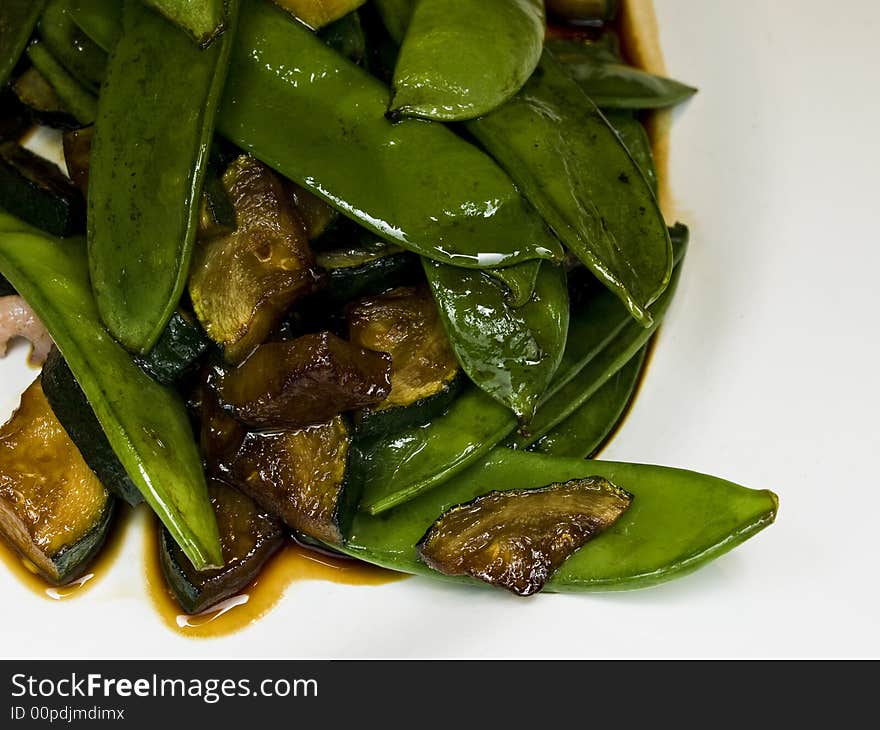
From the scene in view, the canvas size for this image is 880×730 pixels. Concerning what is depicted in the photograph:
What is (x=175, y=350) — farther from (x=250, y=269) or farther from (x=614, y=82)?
(x=614, y=82)

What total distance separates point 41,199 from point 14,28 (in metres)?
0.64

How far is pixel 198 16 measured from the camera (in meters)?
2.20

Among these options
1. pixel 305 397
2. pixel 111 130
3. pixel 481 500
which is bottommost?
pixel 481 500

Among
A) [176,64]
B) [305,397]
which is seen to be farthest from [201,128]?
[305,397]

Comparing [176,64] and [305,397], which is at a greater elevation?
[176,64]

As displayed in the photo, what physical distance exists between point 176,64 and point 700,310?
5.16 feet

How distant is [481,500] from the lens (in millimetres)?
2383

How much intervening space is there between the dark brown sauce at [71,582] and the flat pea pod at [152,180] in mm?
706

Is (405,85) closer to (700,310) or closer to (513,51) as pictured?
(513,51)

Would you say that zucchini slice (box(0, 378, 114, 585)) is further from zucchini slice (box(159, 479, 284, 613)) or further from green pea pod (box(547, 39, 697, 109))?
green pea pod (box(547, 39, 697, 109))

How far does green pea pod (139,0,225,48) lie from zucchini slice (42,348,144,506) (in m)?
0.83

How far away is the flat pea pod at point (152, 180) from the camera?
7.19 feet

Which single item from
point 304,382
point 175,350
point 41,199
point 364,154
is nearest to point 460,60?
point 364,154

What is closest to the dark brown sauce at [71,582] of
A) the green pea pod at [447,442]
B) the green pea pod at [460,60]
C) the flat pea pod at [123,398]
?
the flat pea pod at [123,398]
